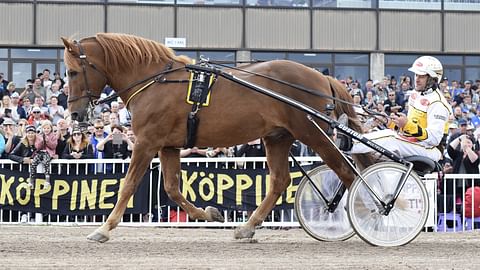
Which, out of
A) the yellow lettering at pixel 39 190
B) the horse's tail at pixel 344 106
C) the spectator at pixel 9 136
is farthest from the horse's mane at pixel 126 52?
the spectator at pixel 9 136

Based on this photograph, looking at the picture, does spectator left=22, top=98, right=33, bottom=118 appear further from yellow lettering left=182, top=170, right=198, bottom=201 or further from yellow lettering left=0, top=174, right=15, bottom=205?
yellow lettering left=182, top=170, right=198, bottom=201

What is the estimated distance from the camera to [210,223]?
1453cm

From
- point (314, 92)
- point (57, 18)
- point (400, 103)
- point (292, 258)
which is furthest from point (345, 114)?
point (57, 18)

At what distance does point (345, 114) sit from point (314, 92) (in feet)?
1.70

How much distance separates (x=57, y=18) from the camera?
2858cm

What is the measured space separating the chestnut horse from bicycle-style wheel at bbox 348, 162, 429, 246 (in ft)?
1.68

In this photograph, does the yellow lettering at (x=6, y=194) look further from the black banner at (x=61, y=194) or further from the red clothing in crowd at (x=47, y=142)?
the red clothing in crowd at (x=47, y=142)

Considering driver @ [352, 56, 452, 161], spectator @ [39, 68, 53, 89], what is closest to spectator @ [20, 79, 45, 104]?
spectator @ [39, 68, 53, 89]

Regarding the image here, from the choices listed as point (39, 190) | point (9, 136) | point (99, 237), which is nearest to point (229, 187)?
point (39, 190)

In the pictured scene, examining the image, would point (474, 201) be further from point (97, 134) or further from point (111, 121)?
point (111, 121)

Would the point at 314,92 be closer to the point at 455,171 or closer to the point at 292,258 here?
the point at 292,258

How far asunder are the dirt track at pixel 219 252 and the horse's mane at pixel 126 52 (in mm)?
2017

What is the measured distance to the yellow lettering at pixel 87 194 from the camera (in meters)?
14.6

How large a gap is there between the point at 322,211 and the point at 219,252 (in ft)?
7.05
